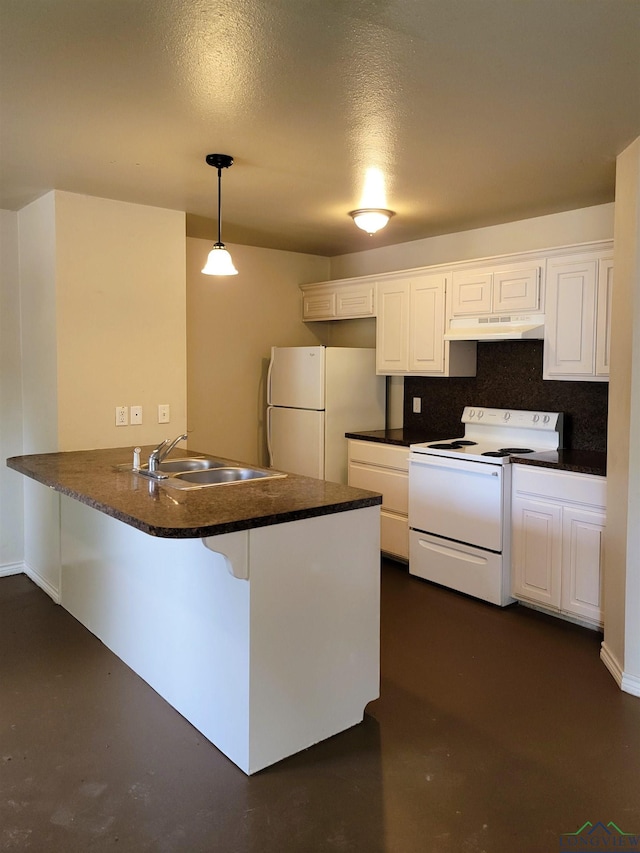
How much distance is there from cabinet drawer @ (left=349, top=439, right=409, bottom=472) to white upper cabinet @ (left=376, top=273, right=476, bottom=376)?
56cm

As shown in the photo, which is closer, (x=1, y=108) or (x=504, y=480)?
(x=1, y=108)

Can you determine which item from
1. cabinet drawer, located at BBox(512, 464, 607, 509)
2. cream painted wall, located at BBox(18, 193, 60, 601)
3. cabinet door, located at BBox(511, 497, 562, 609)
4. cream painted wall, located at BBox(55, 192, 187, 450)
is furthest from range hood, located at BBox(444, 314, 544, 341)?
cream painted wall, located at BBox(18, 193, 60, 601)

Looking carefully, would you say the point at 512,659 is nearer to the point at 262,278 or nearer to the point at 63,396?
the point at 63,396

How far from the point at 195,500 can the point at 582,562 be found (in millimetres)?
2094

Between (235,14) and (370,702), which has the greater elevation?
(235,14)

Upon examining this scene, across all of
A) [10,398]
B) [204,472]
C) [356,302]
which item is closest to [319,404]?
[356,302]

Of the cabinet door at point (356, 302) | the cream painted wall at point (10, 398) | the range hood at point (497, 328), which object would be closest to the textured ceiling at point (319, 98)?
the cream painted wall at point (10, 398)

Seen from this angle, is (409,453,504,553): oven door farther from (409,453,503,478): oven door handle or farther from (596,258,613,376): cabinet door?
(596,258,613,376): cabinet door

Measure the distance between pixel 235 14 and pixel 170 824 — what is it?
92.3 inches

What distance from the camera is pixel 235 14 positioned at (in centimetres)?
173

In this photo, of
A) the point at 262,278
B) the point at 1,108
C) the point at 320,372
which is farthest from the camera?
the point at 262,278

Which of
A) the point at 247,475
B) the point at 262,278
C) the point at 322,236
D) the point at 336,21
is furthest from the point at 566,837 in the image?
the point at 262,278

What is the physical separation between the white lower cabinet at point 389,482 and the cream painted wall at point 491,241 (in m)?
1.47

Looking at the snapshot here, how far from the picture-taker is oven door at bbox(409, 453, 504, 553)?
359 cm
